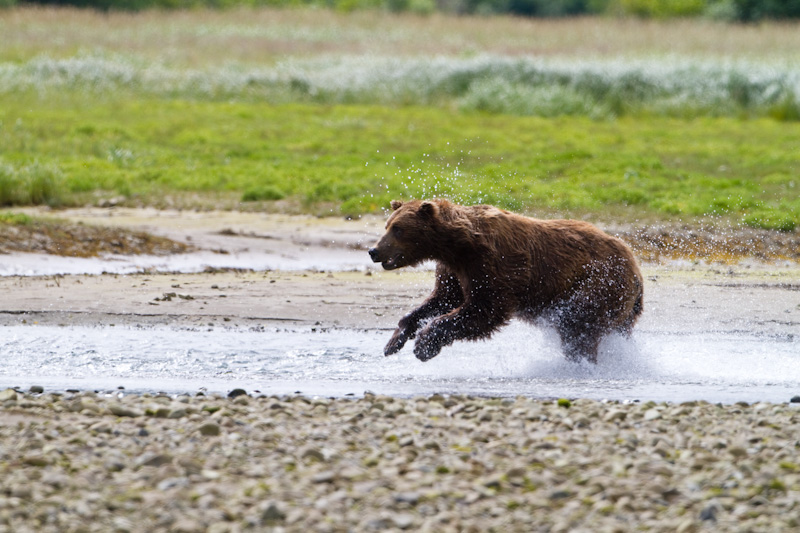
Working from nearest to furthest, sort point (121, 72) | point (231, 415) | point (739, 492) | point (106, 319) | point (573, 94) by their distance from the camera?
point (739, 492)
point (231, 415)
point (106, 319)
point (573, 94)
point (121, 72)

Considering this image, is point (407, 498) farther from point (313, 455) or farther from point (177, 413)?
point (177, 413)

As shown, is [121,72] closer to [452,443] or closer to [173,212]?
[173,212]

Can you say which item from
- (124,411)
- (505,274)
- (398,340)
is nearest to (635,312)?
(505,274)

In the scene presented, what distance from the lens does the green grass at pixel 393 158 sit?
607 inches

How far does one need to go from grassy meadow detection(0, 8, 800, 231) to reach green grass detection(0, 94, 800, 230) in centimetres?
5

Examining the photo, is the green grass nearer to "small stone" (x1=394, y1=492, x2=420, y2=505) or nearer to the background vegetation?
"small stone" (x1=394, y1=492, x2=420, y2=505)

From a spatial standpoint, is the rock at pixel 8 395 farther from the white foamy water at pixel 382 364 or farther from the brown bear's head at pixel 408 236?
the brown bear's head at pixel 408 236

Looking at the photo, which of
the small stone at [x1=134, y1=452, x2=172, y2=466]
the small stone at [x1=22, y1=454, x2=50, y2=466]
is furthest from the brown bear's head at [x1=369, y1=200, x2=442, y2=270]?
the small stone at [x1=22, y1=454, x2=50, y2=466]

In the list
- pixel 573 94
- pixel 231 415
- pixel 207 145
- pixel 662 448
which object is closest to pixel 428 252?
pixel 231 415

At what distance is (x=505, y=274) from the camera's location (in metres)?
7.62

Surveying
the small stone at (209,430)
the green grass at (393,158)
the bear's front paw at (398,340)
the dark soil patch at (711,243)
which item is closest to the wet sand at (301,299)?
the dark soil patch at (711,243)

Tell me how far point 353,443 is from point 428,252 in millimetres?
2366

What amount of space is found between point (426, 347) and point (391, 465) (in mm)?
2505

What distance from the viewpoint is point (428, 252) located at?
25.0 feet
